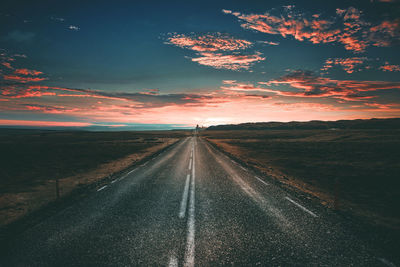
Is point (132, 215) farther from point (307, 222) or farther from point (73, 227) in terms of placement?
point (307, 222)

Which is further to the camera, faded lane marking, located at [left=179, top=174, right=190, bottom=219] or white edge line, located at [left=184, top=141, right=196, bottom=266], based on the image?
faded lane marking, located at [left=179, top=174, right=190, bottom=219]

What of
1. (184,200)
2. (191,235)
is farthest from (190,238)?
(184,200)

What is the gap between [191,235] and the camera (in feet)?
18.2

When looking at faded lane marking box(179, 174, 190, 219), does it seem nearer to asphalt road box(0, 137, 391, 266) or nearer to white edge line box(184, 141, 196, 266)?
asphalt road box(0, 137, 391, 266)

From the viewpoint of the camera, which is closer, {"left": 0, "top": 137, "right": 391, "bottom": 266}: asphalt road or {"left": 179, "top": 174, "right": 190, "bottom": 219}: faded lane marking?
{"left": 0, "top": 137, "right": 391, "bottom": 266}: asphalt road

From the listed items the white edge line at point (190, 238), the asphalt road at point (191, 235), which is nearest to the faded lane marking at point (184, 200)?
the asphalt road at point (191, 235)

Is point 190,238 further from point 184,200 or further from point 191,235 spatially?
point 184,200

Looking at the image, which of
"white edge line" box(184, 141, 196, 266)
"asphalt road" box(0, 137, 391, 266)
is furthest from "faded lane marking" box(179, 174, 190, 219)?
"white edge line" box(184, 141, 196, 266)

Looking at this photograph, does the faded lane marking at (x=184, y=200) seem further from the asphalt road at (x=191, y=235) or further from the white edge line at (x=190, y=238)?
the white edge line at (x=190, y=238)

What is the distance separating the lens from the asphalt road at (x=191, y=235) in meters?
4.48

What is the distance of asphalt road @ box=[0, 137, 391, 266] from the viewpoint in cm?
448

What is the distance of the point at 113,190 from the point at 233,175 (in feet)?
25.7

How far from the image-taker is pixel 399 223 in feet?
22.3

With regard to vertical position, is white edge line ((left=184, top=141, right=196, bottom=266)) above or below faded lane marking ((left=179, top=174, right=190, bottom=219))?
above
